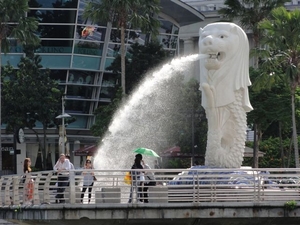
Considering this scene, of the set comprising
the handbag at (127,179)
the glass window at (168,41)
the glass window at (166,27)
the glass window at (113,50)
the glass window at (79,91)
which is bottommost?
the handbag at (127,179)

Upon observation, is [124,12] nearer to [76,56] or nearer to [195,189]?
[76,56]

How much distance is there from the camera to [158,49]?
75938 millimetres

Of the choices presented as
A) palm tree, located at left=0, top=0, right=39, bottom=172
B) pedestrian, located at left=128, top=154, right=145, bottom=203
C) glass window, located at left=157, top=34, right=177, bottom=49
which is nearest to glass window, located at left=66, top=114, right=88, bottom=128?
glass window, located at left=157, top=34, right=177, bottom=49

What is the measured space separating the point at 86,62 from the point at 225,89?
172 ft

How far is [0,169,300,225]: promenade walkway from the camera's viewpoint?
25.3m

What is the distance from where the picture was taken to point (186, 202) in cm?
2606

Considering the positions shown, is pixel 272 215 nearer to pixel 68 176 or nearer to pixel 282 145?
pixel 68 176

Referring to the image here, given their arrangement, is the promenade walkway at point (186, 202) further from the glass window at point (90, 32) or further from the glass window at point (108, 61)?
the glass window at point (108, 61)

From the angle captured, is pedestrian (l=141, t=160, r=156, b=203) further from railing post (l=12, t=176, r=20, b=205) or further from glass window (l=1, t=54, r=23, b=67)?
glass window (l=1, t=54, r=23, b=67)

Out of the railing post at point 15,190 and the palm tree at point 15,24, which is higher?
the palm tree at point 15,24

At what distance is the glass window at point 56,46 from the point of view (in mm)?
79750

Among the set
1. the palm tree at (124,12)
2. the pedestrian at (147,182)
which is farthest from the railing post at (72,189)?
the palm tree at (124,12)

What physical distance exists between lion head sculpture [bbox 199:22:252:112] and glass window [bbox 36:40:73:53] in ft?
168

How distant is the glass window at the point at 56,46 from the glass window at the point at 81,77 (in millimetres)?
1794
